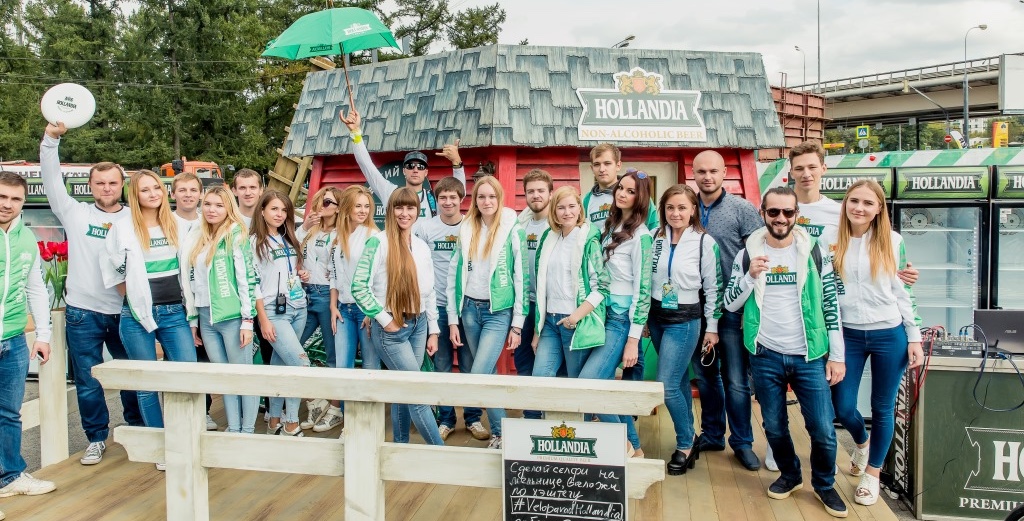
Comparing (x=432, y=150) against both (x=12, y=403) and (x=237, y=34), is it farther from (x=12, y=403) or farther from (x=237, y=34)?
(x=237, y=34)

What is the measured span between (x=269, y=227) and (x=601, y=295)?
2100mm

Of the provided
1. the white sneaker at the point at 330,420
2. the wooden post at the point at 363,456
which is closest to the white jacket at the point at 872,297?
the wooden post at the point at 363,456

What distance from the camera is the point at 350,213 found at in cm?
434

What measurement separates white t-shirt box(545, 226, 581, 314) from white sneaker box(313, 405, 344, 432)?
1902mm

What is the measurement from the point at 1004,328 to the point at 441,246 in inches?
130

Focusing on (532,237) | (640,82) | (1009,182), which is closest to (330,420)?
(532,237)

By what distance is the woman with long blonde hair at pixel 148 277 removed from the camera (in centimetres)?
403

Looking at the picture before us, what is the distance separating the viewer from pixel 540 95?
5930 mm

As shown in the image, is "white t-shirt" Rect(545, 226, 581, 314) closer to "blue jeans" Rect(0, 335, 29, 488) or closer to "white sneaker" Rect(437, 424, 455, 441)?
"white sneaker" Rect(437, 424, 455, 441)

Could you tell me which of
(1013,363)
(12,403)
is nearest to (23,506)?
(12,403)

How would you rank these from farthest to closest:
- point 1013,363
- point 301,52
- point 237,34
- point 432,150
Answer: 1. point 237,34
2. point 432,150
3. point 301,52
4. point 1013,363

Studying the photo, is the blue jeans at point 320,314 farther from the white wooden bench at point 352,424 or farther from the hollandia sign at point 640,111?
the hollandia sign at point 640,111

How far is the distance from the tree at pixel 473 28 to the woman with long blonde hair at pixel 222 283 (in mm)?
35710

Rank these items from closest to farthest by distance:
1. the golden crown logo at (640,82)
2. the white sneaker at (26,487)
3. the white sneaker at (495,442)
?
the white sneaker at (26,487) → the white sneaker at (495,442) → the golden crown logo at (640,82)
